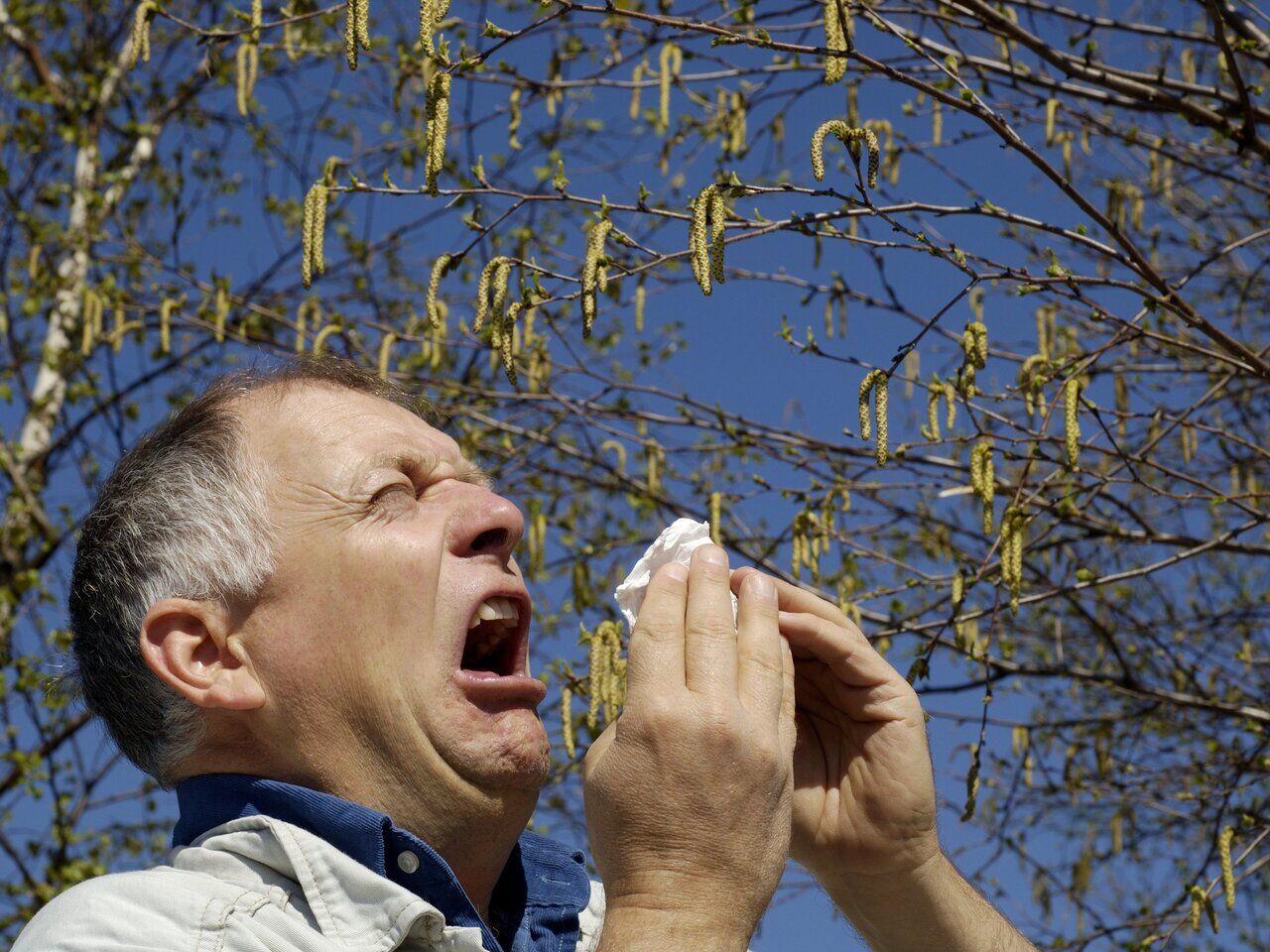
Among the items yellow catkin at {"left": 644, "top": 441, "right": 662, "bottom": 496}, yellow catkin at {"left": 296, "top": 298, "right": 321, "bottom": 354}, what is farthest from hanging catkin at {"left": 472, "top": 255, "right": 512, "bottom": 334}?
yellow catkin at {"left": 296, "top": 298, "right": 321, "bottom": 354}

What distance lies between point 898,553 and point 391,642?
13.3 ft

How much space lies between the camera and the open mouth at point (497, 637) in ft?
7.54

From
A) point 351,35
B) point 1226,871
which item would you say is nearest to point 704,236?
point 351,35

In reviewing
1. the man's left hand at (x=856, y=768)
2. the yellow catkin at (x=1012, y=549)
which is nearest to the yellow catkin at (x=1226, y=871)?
the yellow catkin at (x=1012, y=549)

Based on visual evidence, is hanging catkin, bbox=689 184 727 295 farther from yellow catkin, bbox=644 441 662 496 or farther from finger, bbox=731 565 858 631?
yellow catkin, bbox=644 441 662 496

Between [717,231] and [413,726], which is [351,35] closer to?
[717,231]

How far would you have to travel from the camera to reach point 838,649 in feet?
7.45

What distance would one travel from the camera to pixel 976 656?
3.40m

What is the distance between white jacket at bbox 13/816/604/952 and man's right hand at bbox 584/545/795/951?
29cm

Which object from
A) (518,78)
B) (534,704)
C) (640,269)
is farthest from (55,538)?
(534,704)

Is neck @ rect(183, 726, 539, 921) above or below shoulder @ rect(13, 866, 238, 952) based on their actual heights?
above

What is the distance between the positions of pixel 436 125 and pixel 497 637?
1.06 m

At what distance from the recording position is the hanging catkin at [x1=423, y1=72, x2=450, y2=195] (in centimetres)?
282

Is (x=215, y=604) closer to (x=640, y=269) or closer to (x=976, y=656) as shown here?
(x=640, y=269)
